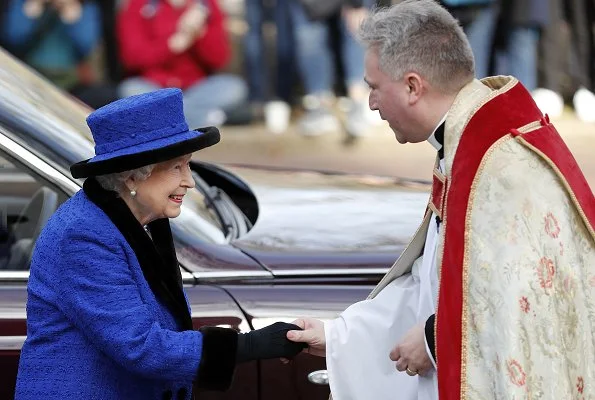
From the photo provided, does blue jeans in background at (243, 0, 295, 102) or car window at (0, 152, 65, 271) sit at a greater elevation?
car window at (0, 152, 65, 271)

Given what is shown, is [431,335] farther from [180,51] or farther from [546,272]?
[180,51]

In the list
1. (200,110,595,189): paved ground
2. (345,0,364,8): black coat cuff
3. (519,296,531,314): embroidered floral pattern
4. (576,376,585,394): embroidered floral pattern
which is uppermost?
(519,296,531,314): embroidered floral pattern

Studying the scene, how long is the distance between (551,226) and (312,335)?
66 centimetres

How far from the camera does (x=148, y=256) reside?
3.02m

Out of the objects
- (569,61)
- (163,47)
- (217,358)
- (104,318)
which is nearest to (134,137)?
(104,318)

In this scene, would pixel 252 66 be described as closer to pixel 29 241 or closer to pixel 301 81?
pixel 301 81

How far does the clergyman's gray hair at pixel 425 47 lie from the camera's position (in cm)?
296

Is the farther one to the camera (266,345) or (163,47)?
(163,47)

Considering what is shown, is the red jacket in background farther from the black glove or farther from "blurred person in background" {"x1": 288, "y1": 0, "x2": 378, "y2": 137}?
the black glove

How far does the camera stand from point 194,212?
13.1 ft

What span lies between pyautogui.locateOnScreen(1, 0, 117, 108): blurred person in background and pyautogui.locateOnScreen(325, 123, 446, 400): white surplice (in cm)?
813

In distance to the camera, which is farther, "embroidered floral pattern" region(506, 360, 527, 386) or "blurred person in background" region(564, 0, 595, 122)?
"blurred person in background" region(564, 0, 595, 122)

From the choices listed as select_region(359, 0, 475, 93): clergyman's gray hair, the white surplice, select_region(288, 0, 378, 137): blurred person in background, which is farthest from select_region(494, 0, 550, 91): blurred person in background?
select_region(359, 0, 475, 93): clergyman's gray hair

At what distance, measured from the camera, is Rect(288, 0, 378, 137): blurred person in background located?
37.0 ft
